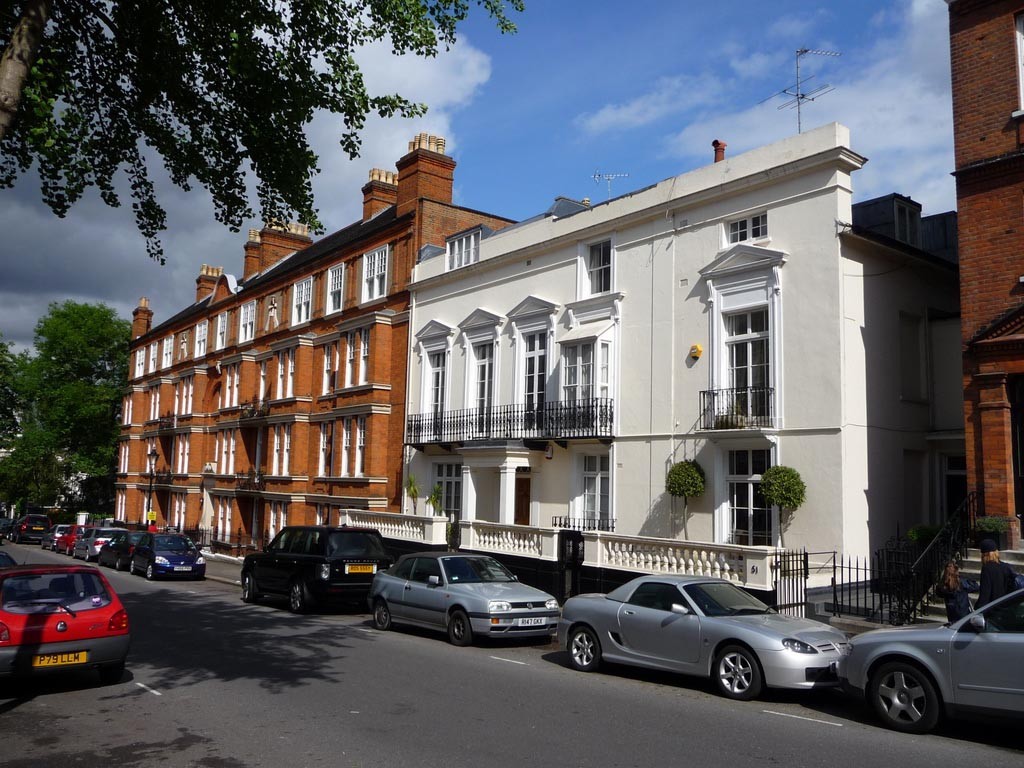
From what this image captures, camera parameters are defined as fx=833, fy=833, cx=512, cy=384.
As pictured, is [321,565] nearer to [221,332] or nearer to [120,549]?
[120,549]

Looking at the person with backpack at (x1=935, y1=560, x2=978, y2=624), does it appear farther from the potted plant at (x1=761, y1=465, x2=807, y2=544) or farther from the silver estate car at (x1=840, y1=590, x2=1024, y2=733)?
the potted plant at (x1=761, y1=465, x2=807, y2=544)

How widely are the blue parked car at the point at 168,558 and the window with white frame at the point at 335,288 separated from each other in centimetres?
1065

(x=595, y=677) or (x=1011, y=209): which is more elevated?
(x=1011, y=209)

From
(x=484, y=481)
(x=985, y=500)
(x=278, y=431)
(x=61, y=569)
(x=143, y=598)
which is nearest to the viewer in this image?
(x=61, y=569)

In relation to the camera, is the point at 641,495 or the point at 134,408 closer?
the point at 641,495

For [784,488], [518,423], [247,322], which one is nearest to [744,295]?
[784,488]

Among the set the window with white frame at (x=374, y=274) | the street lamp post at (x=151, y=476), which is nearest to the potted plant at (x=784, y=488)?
the window with white frame at (x=374, y=274)

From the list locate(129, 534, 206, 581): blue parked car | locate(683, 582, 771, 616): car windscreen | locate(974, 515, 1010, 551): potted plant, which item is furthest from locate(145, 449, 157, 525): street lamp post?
locate(974, 515, 1010, 551): potted plant

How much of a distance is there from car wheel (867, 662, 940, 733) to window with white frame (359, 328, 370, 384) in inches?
930

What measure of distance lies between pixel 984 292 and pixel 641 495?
825cm

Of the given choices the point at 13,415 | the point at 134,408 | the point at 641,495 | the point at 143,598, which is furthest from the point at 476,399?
the point at 13,415

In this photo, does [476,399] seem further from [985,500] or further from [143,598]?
[985,500]

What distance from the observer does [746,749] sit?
743cm

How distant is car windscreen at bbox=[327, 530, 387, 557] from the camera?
60.4ft
